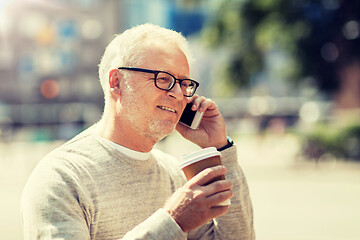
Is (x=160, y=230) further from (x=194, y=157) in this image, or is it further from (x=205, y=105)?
(x=205, y=105)

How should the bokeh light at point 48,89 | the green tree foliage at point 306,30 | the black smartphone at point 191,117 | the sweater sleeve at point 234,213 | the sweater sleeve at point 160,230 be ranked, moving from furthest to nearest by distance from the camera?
the green tree foliage at point 306,30, the bokeh light at point 48,89, the black smartphone at point 191,117, the sweater sleeve at point 234,213, the sweater sleeve at point 160,230

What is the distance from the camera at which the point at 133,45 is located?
6.75 ft

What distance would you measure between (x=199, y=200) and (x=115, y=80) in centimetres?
73

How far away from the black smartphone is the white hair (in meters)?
0.29

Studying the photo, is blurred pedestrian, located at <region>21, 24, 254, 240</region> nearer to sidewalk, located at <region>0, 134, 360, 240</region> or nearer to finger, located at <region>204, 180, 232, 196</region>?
finger, located at <region>204, 180, 232, 196</region>

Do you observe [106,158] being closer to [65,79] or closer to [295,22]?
[295,22]

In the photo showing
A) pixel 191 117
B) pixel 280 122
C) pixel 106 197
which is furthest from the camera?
pixel 280 122

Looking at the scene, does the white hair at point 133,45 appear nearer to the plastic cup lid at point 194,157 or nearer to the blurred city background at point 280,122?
the blurred city background at point 280,122

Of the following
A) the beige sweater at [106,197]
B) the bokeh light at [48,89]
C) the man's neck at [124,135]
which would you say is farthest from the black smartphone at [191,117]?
the bokeh light at [48,89]

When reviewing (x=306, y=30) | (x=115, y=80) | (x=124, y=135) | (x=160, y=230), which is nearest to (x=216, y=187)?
(x=160, y=230)

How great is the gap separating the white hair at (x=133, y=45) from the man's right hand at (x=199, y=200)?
24.7 inches

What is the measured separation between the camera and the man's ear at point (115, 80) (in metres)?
2.12

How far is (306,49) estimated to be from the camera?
15.9 meters

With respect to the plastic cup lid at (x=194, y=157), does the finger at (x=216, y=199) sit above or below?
below
